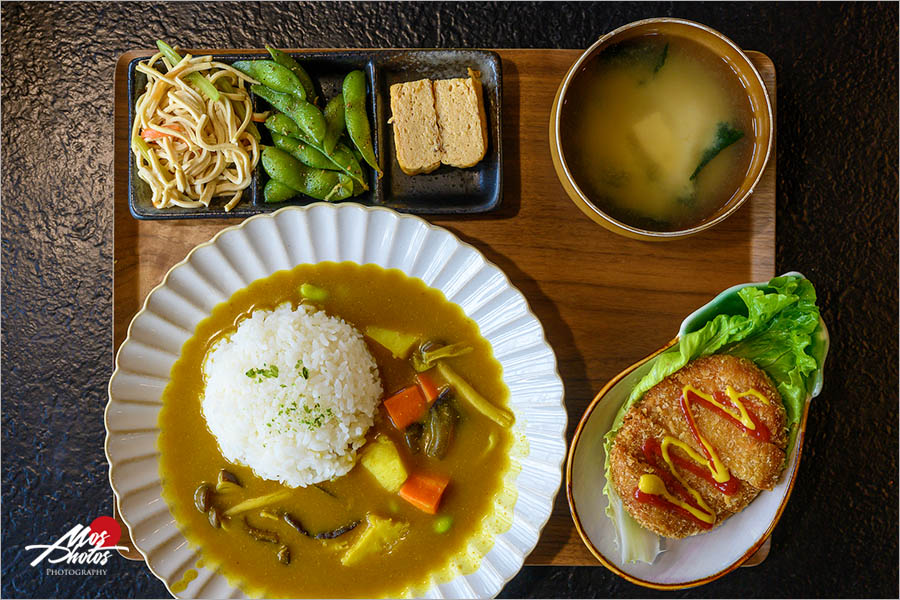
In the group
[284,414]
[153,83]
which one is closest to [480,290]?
[284,414]

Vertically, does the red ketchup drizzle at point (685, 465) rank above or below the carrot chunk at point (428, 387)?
below

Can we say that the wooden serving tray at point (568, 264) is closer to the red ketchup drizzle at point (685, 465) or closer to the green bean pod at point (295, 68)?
the red ketchup drizzle at point (685, 465)

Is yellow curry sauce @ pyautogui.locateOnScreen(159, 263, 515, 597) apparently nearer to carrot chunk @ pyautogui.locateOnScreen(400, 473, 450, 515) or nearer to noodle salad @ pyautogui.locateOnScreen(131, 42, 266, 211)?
carrot chunk @ pyautogui.locateOnScreen(400, 473, 450, 515)

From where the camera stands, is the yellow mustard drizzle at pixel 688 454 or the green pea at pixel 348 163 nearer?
the yellow mustard drizzle at pixel 688 454

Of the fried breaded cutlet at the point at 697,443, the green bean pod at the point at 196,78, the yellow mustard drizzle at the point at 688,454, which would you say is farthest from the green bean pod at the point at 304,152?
the yellow mustard drizzle at the point at 688,454

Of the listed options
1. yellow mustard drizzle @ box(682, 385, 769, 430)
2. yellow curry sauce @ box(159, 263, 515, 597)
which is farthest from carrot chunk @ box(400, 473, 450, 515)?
yellow mustard drizzle @ box(682, 385, 769, 430)

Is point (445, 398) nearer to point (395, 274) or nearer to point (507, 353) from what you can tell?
point (507, 353)
